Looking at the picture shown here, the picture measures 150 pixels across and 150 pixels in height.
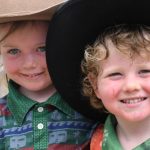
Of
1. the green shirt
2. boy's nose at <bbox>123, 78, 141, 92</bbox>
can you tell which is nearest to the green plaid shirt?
the green shirt

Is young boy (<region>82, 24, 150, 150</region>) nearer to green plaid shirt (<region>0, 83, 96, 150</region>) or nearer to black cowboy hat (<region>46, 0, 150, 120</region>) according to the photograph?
black cowboy hat (<region>46, 0, 150, 120</region>)

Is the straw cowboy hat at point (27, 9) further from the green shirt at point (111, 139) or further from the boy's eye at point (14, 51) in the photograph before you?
the green shirt at point (111, 139)

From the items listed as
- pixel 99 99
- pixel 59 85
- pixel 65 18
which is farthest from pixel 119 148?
pixel 65 18

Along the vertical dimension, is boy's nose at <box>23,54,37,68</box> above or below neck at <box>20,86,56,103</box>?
above

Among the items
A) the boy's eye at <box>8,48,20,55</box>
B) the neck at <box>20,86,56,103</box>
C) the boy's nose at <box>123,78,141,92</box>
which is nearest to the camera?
the boy's nose at <box>123,78,141,92</box>

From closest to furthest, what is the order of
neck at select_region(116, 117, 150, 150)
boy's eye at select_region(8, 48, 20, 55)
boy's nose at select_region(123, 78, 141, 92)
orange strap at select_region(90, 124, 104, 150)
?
boy's nose at select_region(123, 78, 141, 92) < neck at select_region(116, 117, 150, 150) < orange strap at select_region(90, 124, 104, 150) < boy's eye at select_region(8, 48, 20, 55)

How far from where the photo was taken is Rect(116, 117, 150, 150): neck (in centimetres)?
169

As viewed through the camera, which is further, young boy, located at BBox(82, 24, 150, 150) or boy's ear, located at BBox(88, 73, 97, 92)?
Answer: boy's ear, located at BBox(88, 73, 97, 92)

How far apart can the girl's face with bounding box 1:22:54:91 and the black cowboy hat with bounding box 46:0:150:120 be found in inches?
3.7

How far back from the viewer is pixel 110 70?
64.2 inches

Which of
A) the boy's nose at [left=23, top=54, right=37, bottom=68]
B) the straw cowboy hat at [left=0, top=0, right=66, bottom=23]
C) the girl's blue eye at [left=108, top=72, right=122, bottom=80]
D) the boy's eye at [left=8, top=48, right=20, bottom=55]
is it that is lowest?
the girl's blue eye at [left=108, top=72, right=122, bottom=80]

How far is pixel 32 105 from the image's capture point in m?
1.98

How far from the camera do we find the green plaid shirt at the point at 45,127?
1948mm

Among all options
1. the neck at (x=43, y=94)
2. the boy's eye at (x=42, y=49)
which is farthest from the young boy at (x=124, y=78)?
the neck at (x=43, y=94)
